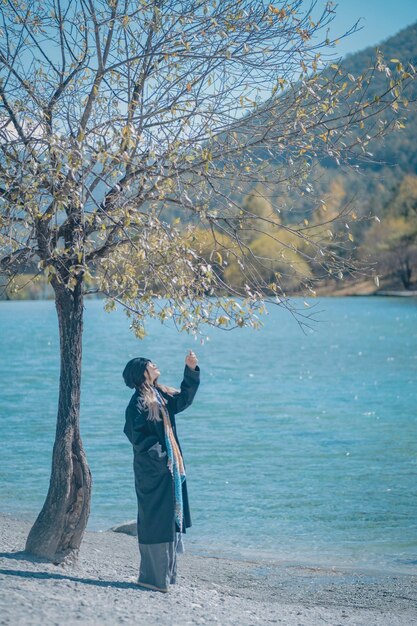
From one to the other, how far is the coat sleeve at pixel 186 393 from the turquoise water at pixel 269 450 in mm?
1416

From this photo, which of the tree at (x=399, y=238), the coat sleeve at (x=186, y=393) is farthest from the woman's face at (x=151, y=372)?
the tree at (x=399, y=238)

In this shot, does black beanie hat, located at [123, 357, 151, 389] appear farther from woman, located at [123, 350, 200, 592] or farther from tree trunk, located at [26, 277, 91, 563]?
tree trunk, located at [26, 277, 91, 563]

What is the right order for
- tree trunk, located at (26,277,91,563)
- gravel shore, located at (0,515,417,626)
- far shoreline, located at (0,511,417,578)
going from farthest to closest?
far shoreline, located at (0,511,417,578) < tree trunk, located at (26,277,91,563) < gravel shore, located at (0,515,417,626)


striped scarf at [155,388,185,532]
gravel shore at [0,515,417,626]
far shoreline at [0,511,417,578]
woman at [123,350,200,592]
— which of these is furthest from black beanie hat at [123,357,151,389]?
far shoreline at [0,511,417,578]

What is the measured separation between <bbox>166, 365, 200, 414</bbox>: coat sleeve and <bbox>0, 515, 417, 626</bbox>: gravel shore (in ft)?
5.41

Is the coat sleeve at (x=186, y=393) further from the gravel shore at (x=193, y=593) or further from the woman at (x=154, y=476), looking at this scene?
the gravel shore at (x=193, y=593)

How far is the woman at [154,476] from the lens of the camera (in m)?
7.40

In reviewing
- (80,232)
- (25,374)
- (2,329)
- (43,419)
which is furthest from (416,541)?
(2,329)

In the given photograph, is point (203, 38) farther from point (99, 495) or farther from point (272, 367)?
point (272, 367)

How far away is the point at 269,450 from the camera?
21609 mm

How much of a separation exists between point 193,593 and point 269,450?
13975mm

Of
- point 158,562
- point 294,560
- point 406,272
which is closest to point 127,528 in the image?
point 294,560

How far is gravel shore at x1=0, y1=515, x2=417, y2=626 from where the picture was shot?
6492 mm

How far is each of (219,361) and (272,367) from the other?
16.8ft
